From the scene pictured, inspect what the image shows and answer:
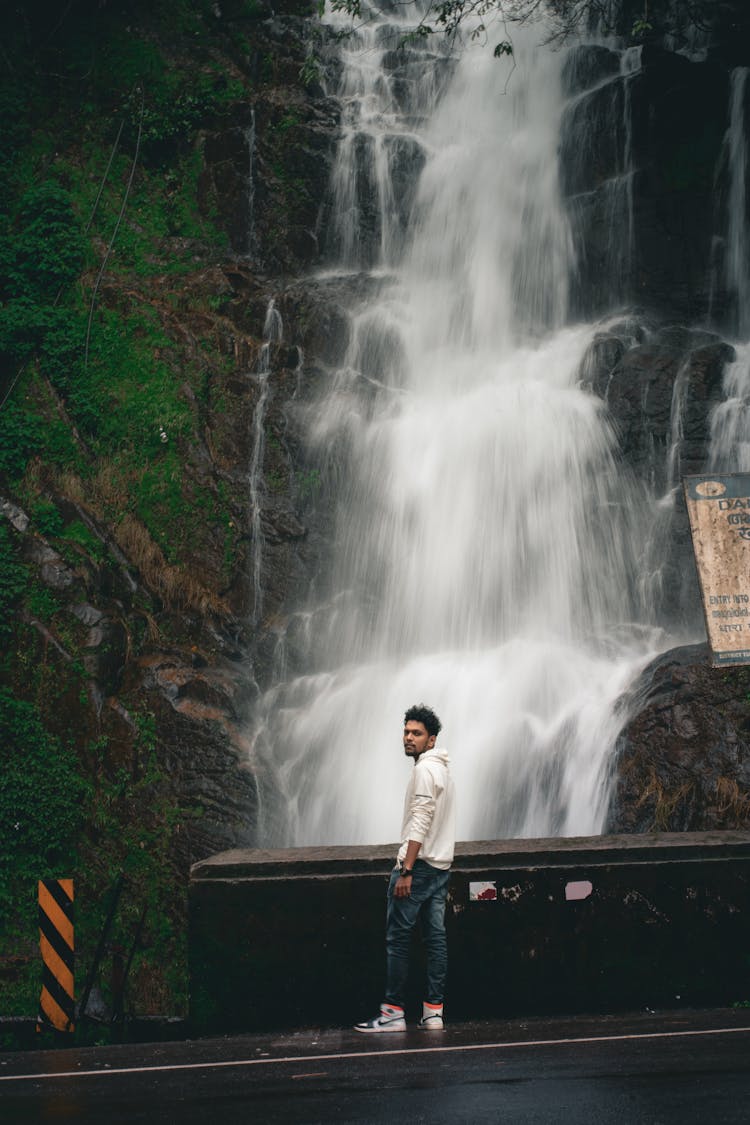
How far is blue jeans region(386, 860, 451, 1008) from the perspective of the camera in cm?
604

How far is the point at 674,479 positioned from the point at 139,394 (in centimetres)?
871

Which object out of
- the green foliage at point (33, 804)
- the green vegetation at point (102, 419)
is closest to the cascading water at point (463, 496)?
the green vegetation at point (102, 419)

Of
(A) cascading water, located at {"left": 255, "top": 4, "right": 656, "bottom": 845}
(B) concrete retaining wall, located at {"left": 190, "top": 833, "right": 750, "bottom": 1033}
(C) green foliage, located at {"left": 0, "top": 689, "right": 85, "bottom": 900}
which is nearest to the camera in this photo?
(B) concrete retaining wall, located at {"left": 190, "top": 833, "right": 750, "bottom": 1033}

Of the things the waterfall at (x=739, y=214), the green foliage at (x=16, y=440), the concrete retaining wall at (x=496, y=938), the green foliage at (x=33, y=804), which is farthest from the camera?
the waterfall at (x=739, y=214)

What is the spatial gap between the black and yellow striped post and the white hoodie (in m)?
2.92

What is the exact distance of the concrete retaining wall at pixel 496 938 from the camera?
654cm

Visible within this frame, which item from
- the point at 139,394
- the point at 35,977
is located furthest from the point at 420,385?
the point at 35,977

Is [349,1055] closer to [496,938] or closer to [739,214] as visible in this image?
[496,938]

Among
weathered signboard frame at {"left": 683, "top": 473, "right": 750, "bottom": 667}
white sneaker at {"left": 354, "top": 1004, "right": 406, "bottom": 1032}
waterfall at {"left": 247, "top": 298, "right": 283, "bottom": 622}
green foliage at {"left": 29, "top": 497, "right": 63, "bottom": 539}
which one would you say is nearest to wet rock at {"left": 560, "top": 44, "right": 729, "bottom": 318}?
waterfall at {"left": 247, "top": 298, "right": 283, "bottom": 622}

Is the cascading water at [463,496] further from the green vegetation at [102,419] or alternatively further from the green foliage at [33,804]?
the green foliage at [33,804]

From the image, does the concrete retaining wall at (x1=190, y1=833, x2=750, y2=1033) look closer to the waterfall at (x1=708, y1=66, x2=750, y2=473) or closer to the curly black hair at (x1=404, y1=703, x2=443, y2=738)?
the curly black hair at (x1=404, y1=703, x2=443, y2=738)

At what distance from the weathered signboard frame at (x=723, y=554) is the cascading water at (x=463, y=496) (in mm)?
4677

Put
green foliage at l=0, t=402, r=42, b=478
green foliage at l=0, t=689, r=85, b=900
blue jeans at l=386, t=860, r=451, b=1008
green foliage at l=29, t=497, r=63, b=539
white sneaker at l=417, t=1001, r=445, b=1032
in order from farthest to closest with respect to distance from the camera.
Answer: green foliage at l=0, t=402, r=42, b=478, green foliage at l=29, t=497, r=63, b=539, green foliage at l=0, t=689, r=85, b=900, white sneaker at l=417, t=1001, r=445, b=1032, blue jeans at l=386, t=860, r=451, b=1008

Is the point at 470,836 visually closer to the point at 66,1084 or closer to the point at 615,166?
the point at 66,1084
